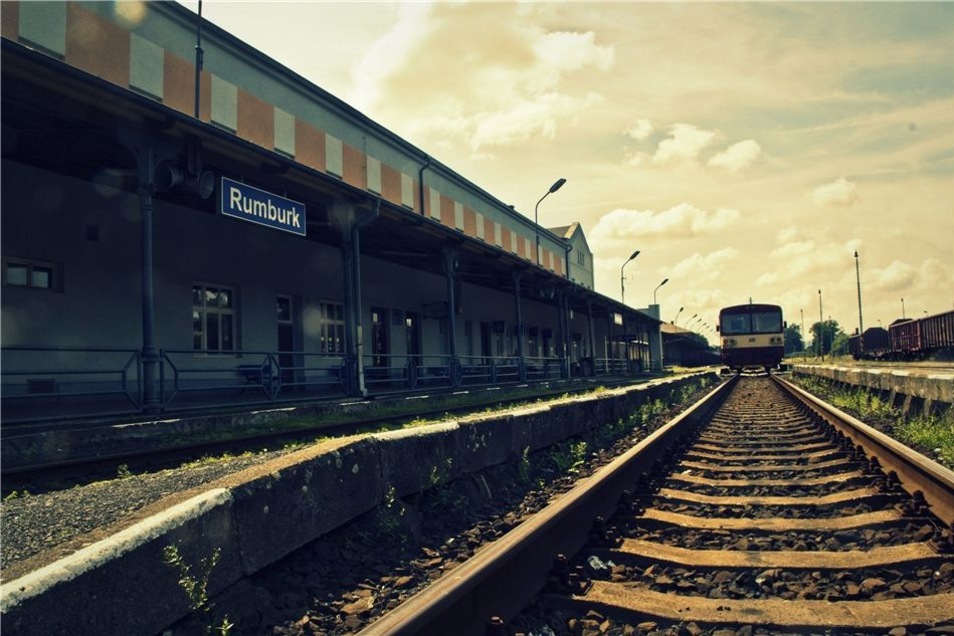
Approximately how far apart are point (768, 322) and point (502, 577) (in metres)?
29.8

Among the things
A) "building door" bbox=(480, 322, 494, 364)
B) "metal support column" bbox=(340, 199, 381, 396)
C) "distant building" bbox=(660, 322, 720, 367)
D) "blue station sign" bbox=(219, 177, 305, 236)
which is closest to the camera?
"blue station sign" bbox=(219, 177, 305, 236)

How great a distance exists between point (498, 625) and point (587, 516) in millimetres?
1691

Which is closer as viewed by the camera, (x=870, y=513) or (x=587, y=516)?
(x=587, y=516)

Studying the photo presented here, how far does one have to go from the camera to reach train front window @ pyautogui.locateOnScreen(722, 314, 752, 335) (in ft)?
98.8

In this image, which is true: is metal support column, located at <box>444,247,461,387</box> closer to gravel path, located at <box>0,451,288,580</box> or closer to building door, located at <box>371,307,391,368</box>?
building door, located at <box>371,307,391,368</box>

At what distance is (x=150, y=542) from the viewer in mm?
2502

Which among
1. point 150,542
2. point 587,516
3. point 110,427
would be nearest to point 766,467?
point 587,516

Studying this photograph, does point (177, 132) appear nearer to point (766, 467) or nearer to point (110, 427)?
point (110, 427)

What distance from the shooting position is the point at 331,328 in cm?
1950

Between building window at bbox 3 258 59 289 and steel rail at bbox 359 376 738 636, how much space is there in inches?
432

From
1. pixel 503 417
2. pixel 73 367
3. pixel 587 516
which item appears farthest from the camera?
pixel 73 367

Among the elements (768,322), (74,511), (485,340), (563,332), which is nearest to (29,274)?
(74,511)

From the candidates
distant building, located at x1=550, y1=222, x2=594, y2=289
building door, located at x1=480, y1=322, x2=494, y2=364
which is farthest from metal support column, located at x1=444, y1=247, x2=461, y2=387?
distant building, located at x1=550, y1=222, x2=594, y2=289

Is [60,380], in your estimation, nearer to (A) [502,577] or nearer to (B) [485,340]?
(A) [502,577]
